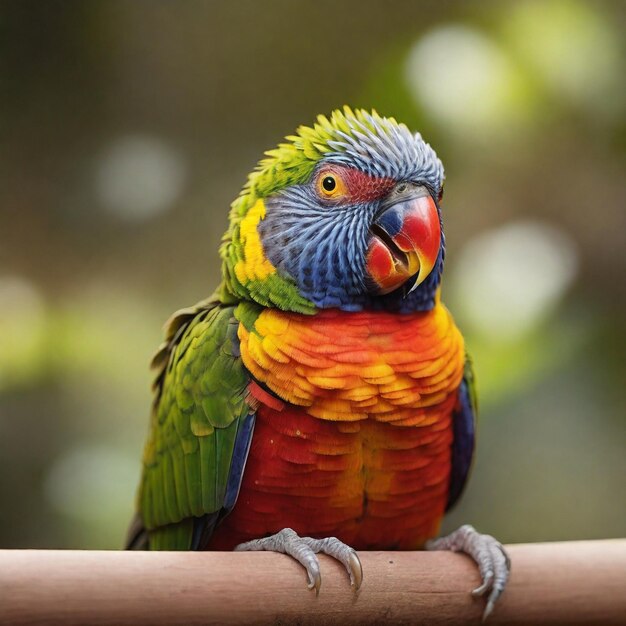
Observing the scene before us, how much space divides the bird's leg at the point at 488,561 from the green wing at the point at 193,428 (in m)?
0.60

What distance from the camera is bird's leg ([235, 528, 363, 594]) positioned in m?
1.64

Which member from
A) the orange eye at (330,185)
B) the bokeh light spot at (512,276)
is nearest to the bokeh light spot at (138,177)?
the bokeh light spot at (512,276)

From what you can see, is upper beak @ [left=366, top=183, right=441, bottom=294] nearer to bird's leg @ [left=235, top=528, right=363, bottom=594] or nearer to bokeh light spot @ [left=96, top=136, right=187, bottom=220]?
bird's leg @ [left=235, top=528, right=363, bottom=594]

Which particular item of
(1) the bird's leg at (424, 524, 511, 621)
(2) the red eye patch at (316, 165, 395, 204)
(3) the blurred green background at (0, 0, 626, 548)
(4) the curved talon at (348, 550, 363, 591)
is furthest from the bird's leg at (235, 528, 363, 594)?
(3) the blurred green background at (0, 0, 626, 548)

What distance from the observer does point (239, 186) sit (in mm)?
3309

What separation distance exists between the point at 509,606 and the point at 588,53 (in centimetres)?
253

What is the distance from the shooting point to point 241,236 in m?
2.03

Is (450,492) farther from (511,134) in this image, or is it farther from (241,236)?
(511,134)

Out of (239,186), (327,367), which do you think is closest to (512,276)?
(239,186)

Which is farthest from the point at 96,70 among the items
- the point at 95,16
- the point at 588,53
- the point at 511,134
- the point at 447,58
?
the point at 588,53

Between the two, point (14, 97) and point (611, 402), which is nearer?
point (14, 97)

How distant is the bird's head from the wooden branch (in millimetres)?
633

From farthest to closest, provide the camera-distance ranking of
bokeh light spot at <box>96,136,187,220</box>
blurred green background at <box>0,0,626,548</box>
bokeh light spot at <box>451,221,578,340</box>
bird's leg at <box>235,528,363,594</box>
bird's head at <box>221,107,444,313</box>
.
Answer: bokeh light spot at <box>451,221,578,340</box> → bokeh light spot at <box>96,136,187,220</box> → blurred green background at <box>0,0,626,548</box> → bird's head at <box>221,107,444,313</box> → bird's leg at <box>235,528,363,594</box>

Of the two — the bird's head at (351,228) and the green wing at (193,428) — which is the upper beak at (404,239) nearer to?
the bird's head at (351,228)
